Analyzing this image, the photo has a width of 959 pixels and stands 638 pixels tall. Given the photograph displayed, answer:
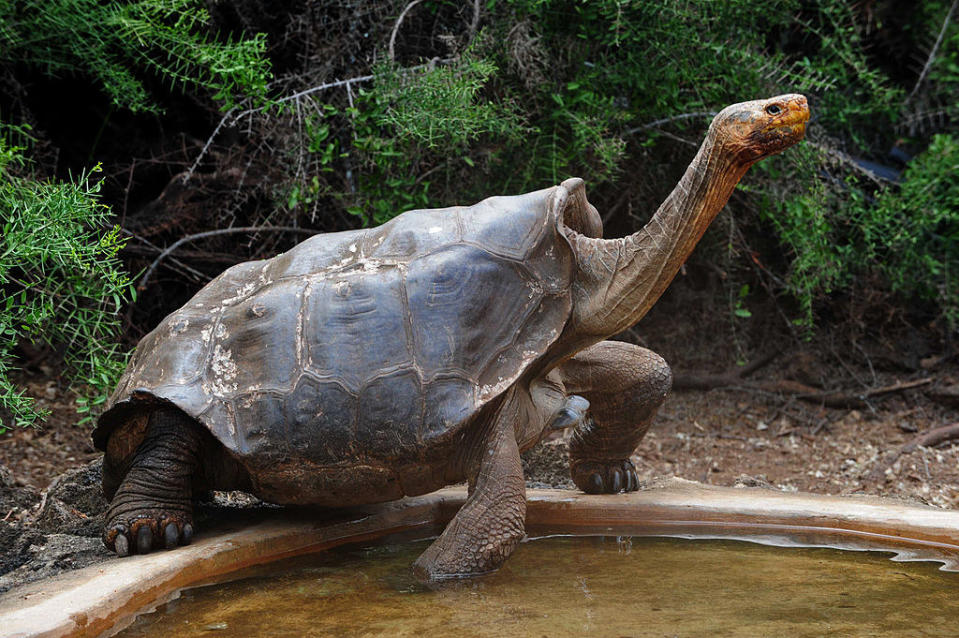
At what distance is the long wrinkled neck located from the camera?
10.1 feet

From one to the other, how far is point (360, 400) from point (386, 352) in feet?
0.60

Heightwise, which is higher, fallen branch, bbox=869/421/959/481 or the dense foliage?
the dense foliage

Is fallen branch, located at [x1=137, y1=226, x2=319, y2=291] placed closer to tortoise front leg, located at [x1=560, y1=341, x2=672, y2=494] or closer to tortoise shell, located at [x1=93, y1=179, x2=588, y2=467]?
tortoise shell, located at [x1=93, y1=179, x2=588, y2=467]

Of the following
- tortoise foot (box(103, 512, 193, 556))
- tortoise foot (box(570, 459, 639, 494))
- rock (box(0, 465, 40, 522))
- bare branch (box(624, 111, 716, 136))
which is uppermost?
bare branch (box(624, 111, 716, 136))

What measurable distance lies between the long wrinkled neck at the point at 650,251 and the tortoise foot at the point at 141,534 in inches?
A: 63.4

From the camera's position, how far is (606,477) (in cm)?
400

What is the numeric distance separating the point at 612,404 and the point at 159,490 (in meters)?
1.84

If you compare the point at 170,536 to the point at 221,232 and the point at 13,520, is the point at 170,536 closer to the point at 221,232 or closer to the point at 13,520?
the point at 13,520

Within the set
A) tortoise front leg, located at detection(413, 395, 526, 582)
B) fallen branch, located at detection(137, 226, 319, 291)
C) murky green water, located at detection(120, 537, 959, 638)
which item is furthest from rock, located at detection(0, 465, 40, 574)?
fallen branch, located at detection(137, 226, 319, 291)

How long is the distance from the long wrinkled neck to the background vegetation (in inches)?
56.3

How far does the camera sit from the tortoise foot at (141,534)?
3170 mm

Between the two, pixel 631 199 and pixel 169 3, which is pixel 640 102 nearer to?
pixel 631 199

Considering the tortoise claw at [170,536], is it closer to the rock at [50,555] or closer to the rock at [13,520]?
the rock at [50,555]

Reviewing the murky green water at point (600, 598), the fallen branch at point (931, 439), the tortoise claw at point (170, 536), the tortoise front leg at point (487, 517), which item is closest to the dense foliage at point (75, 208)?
the tortoise claw at point (170, 536)
